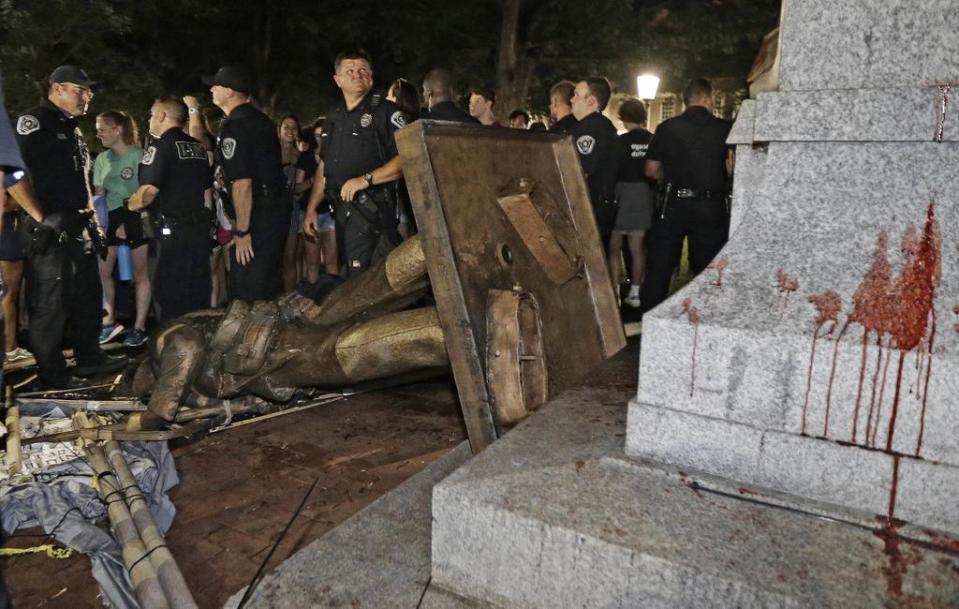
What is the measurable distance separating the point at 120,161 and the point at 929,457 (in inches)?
269

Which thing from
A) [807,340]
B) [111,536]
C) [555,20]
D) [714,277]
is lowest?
[111,536]

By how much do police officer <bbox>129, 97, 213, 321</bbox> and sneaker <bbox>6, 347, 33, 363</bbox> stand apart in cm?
104

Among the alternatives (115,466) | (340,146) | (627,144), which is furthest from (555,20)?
(115,466)

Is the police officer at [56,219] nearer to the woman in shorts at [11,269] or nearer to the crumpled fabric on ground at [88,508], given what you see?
the woman in shorts at [11,269]

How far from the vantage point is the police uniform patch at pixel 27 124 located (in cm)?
486

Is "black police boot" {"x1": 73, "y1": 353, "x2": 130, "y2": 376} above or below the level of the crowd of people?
below

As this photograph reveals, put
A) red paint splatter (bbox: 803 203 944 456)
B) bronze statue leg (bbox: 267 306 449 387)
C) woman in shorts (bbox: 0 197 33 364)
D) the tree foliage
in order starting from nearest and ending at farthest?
red paint splatter (bbox: 803 203 944 456) < bronze statue leg (bbox: 267 306 449 387) < woman in shorts (bbox: 0 197 33 364) < the tree foliage

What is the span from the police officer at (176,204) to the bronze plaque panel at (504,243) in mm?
3199

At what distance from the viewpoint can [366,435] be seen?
13.0 ft

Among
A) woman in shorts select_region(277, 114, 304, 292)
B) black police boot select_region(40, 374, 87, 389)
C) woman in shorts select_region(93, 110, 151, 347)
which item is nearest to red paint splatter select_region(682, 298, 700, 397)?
black police boot select_region(40, 374, 87, 389)

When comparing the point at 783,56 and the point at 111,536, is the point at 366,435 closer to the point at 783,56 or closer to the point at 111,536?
the point at 111,536

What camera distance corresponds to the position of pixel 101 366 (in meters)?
5.41

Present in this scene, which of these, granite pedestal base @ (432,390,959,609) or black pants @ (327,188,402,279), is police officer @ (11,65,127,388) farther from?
granite pedestal base @ (432,390,959,609)

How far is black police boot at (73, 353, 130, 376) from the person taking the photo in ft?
17.5
